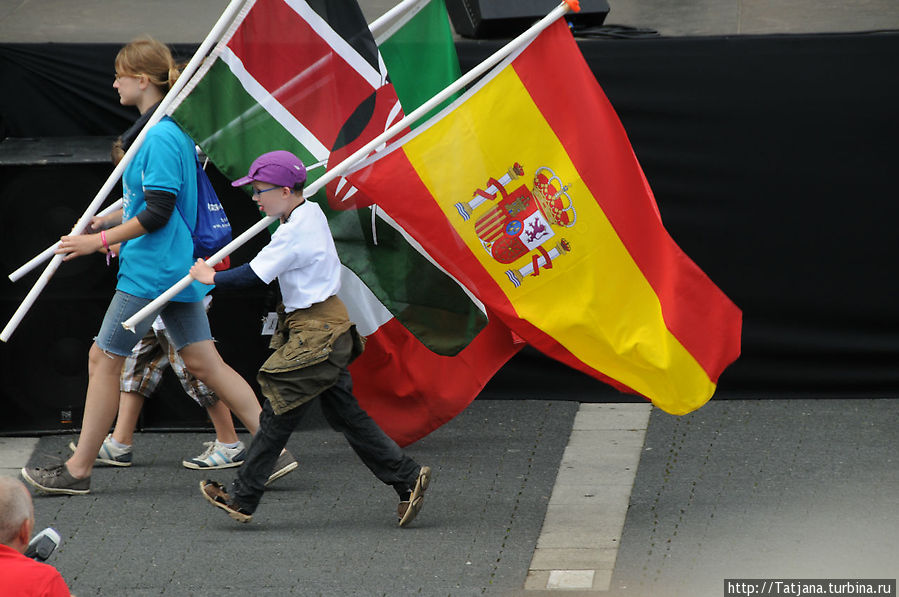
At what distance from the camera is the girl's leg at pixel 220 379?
6.18 meters


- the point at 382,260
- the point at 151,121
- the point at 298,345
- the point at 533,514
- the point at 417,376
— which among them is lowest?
the point at 533,514

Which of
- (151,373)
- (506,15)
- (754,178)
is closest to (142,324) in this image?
(151,373)

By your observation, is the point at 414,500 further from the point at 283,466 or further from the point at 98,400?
the point at 98,400

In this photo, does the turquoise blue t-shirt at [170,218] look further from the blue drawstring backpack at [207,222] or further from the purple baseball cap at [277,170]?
the purple baseball cap at [277,170]

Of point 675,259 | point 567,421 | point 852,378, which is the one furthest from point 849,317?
point 675,259

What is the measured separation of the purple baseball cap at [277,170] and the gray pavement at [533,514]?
1479mm

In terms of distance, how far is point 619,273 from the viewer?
18.3 feet

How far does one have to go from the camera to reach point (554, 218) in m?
5.55

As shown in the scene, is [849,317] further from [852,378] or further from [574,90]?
[574,90]

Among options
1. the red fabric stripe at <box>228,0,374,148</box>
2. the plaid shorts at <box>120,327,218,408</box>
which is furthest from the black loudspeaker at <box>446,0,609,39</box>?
the plaid shorts at <box>120,327,218,408</box>

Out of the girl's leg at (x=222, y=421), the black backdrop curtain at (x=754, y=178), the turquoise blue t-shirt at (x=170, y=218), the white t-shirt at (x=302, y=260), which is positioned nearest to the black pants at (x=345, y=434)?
the white t-shirt at (x=302, y=260)

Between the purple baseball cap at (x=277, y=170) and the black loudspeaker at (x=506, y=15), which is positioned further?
the black loudspeaker at (x=506, y=15)

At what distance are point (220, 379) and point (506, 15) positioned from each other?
247 centimetres

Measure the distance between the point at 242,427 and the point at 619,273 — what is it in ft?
8.13
